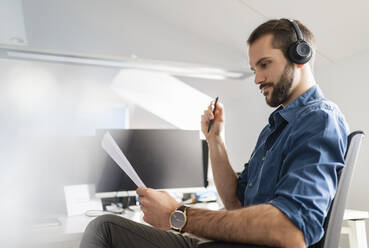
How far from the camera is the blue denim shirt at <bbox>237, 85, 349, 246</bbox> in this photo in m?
0.63

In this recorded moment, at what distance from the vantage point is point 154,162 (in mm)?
1677

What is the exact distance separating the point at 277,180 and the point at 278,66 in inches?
13.7

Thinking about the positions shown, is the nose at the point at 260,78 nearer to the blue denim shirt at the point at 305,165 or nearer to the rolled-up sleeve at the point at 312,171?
the blue denim shirt at the point at 305,165

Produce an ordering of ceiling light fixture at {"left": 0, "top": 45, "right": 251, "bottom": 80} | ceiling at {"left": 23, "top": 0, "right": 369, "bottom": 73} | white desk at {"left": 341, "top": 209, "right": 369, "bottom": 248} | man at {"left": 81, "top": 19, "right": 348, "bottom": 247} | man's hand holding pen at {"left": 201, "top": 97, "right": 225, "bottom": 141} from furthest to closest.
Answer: ceiling at {"left": 23, "top": 0, "right": 369, "bottom": 73}
ceiling light fixture at {"left": 0, "top": 45, "right": 251, "bottom": 80}
white desk at {"left": 341, "top": 209, "right": 369, "bottom": 248}
man's hand holding pen at {"left": 201, "top": 97, "right": 225, "bottom": 141}
man at {"left": 81, "top": 19, "right": 348, "bottom": 247}

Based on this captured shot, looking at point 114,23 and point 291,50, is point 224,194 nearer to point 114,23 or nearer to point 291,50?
point 291,50

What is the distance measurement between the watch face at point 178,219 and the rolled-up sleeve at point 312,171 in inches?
8.0

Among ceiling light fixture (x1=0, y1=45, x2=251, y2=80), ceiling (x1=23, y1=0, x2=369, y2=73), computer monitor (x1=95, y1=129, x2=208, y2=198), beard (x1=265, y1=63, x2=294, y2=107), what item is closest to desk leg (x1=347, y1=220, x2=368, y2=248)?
computer monitor (x1=95, y1=129, x2=208, y2=198)

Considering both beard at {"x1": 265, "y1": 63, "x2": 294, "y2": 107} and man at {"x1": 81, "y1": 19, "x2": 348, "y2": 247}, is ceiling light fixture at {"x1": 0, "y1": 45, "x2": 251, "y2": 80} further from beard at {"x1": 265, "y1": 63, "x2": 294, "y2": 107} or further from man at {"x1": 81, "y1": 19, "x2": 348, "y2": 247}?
beard at {"x1": 265, "y1": 63, "x2": 294, "y2": 107}

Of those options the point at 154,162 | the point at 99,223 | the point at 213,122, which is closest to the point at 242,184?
the point at 213,122

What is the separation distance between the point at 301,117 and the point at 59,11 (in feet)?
9.78

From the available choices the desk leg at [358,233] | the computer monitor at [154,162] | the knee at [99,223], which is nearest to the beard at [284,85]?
the knee at [99,223]

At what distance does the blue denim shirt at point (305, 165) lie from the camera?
2.06 ft

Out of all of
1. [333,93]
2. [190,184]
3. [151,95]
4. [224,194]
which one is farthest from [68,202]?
[333,93]

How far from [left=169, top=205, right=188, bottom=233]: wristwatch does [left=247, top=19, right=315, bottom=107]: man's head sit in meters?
0.44
